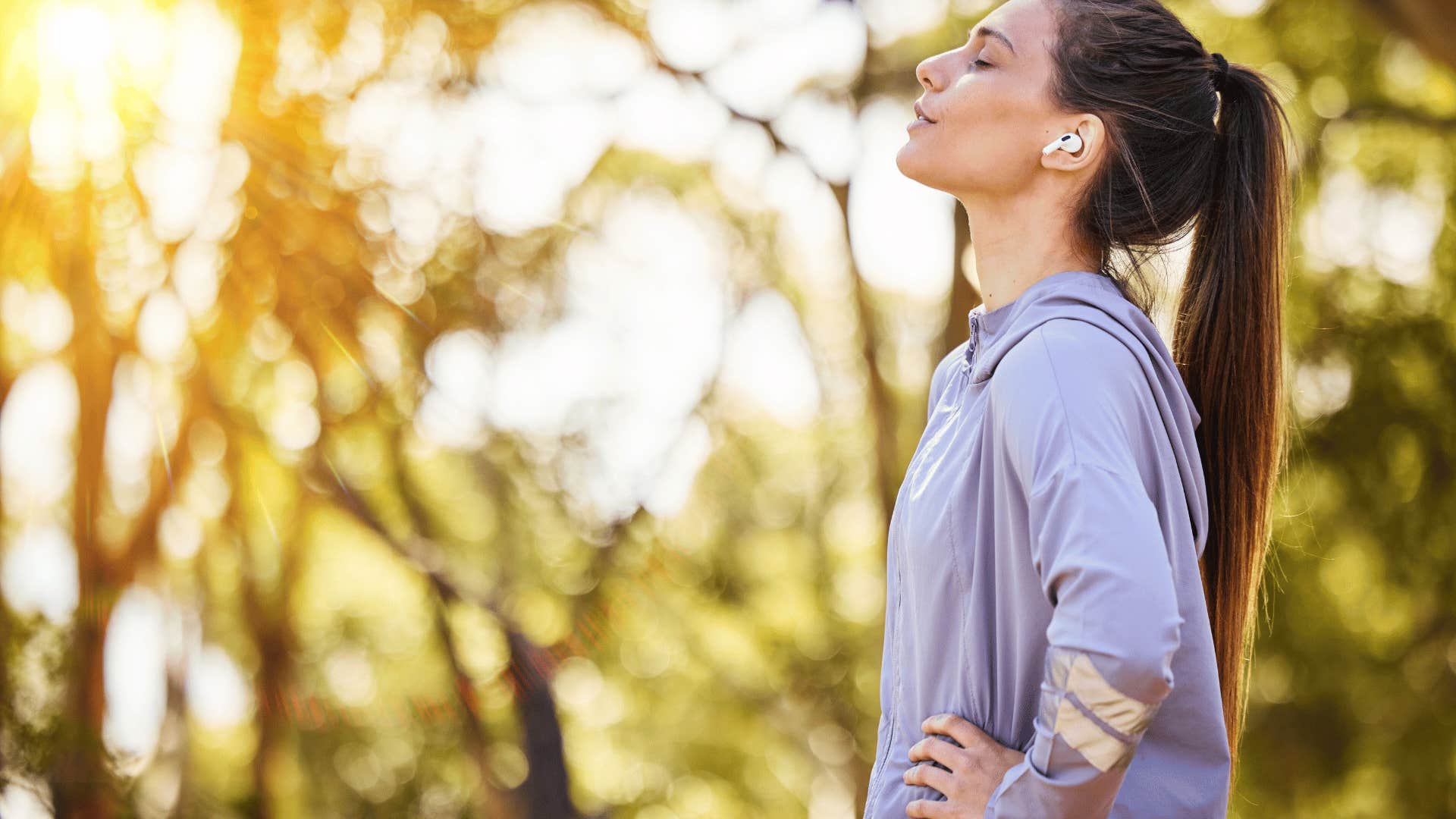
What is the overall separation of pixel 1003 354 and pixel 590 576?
683cm

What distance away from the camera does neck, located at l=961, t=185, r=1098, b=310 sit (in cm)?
155

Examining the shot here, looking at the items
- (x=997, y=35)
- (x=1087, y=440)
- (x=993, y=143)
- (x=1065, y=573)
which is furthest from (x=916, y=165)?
(x=1065, y=573)

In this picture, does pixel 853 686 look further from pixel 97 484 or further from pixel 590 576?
pixel 97 484

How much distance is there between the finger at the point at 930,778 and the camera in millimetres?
1304

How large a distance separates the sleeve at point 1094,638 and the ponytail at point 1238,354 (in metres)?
0.45

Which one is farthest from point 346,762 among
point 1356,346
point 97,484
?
point 1356,346

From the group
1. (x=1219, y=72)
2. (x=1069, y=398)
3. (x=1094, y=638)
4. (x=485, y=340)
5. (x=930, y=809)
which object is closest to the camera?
(x=1094, y=638)

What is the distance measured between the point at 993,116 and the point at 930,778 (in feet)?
2.65

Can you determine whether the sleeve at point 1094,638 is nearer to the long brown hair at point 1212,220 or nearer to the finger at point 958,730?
the finger at point 958,730

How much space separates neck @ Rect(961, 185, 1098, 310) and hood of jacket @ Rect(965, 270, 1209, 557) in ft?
0.28

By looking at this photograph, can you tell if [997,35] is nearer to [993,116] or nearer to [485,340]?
[993,116]

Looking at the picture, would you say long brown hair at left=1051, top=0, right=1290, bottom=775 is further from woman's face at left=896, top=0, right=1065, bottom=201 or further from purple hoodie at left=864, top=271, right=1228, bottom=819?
purple hoodie at left=864, top=271, right=1228, bottom=819

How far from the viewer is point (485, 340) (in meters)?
7.43

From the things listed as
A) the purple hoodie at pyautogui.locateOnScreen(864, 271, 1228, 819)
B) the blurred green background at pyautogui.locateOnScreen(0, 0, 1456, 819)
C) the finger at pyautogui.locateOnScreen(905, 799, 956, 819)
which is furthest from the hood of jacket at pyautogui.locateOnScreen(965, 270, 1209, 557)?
the blurred green background at pyautogui.locateOnScreen(0, 0, 1456, 819)
